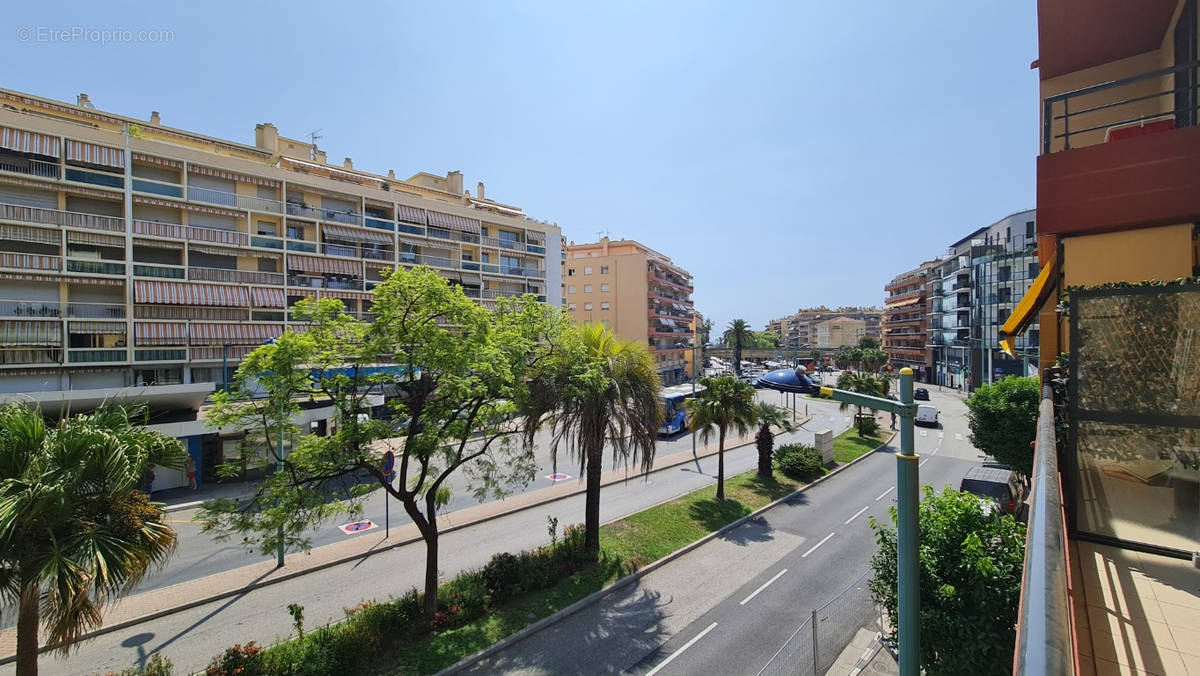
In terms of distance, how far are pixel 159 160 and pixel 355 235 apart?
10761 millimetres

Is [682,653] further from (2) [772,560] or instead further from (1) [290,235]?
(1) [290,235]

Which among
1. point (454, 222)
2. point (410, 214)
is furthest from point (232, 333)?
point (454, 222)

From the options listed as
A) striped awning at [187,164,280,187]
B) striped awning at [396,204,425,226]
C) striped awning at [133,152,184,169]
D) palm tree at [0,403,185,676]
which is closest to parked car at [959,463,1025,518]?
palm tree at [0,403,185,676]

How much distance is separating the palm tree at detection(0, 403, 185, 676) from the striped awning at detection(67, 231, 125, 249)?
26.7 meters

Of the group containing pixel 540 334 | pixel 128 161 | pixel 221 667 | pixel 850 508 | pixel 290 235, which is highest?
pixel 128 161

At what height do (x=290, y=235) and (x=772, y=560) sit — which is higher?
(x=290, y=235)

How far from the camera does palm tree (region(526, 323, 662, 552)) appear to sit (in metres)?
13.2

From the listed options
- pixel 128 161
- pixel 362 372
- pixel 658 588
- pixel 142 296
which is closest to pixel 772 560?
pixel 658 588

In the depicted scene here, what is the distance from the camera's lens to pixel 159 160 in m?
27.7

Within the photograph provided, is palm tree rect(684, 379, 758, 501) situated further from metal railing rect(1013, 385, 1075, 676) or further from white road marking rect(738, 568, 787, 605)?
metal railing rect(1013, 385, 1075, 676)

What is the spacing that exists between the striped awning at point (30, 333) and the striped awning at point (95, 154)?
26.6 feet

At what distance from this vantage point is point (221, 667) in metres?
8.48

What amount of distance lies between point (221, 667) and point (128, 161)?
2926 cm

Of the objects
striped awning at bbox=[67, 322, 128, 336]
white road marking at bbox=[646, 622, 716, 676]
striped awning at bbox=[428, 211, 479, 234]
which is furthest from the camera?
striped awning at bbox=[428, 211, 479, 234]
